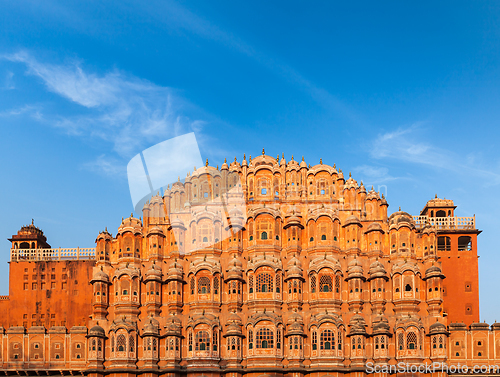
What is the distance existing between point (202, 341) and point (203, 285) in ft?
17.7

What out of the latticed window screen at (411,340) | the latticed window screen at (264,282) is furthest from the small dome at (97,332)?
the latticed window screen at (411,340)

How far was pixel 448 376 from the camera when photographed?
192 feet

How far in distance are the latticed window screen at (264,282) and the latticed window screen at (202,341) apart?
6650 mm

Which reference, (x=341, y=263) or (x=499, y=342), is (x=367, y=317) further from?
(x=499, y=342)

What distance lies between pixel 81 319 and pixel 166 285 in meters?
12.5

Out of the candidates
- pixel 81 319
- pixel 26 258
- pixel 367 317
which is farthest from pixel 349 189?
pixel 26 258

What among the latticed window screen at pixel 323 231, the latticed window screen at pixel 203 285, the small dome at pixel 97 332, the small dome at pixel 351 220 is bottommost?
the small dome at pixel 97 332

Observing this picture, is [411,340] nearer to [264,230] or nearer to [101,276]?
[264,230]

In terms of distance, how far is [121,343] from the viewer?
58.6 meters

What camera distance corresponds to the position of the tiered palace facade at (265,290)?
57938 millimetres

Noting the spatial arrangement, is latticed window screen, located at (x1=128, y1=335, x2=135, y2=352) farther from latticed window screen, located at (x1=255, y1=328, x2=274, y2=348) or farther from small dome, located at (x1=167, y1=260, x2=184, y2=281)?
latticed window screen, located at (x1=255, y1=328, x2=274, y2=348)

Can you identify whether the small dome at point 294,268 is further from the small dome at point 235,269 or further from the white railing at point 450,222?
the white railing at point 450,222

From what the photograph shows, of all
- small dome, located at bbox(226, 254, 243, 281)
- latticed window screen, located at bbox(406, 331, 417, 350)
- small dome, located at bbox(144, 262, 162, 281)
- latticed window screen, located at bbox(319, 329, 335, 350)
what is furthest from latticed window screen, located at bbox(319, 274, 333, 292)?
small dome, located at bbox(144, 262, 162, 281)

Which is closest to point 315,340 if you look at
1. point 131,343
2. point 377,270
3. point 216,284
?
point 377,270
